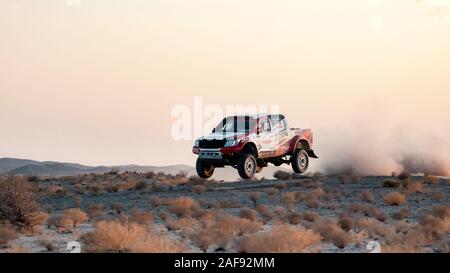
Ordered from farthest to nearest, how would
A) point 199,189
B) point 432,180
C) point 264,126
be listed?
point 432,180 → point 199,189 → point 264,126

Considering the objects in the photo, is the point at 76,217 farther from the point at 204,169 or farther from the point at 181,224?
the point at 204,169

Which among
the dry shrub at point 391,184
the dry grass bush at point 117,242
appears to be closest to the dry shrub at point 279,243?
the dry grass bush at point 117,242

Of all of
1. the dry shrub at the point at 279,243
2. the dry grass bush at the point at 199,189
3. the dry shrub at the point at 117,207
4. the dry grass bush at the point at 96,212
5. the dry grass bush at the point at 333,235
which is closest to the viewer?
the dry shrub at the point at 279,243

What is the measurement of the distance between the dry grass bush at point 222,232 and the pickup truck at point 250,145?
9325 mm

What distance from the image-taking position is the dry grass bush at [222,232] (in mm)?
15359

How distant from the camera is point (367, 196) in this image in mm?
28391

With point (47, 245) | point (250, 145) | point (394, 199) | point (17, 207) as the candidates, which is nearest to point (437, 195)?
point (394, 199)

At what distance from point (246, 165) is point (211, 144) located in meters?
1.78

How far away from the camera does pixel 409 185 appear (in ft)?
103

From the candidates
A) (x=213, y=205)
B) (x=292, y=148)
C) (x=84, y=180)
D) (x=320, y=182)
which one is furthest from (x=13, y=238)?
(x=84, y=180)

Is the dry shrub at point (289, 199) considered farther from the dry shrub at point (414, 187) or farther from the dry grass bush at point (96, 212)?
the dry grass bush at point (96, 212)

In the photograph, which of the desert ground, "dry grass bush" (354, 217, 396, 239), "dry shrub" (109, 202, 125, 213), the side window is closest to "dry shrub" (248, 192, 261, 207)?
the desert ground
